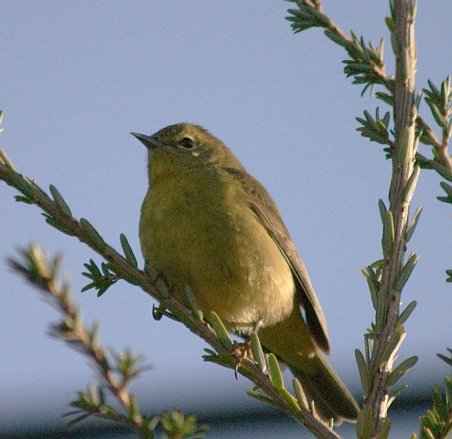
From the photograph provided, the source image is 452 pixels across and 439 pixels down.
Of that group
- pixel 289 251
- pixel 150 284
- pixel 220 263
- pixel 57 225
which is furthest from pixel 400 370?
pixel 289 251

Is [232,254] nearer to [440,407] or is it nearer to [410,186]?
[410,186]

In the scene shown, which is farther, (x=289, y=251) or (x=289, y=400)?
(x=289, y=251)

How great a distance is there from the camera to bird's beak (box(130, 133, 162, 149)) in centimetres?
591

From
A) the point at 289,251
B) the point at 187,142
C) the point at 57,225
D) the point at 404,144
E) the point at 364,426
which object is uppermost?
the point at 187,142

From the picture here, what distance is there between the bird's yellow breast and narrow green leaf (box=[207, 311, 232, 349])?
2.05m

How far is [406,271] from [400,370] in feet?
0.82

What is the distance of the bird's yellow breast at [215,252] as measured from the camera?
4359 mm

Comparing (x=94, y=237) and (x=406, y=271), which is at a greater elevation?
(x=94, y=237)

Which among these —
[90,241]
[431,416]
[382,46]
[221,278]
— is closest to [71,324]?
[90,241]

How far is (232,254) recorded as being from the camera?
175 inches

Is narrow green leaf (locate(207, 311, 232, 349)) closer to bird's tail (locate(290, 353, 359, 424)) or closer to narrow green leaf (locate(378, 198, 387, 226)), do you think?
narrow green leaf (locate(378, 198, 387, 226))

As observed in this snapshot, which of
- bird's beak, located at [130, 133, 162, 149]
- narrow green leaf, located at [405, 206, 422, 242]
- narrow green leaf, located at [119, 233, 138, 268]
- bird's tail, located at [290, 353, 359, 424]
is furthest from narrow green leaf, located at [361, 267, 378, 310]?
bird's beak, located at [130, 133, 162, 149]

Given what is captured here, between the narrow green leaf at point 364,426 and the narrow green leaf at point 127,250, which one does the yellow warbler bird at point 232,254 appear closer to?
the narrow green leaf at point 127,250

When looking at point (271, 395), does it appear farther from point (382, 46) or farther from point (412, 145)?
point (382, 46)
